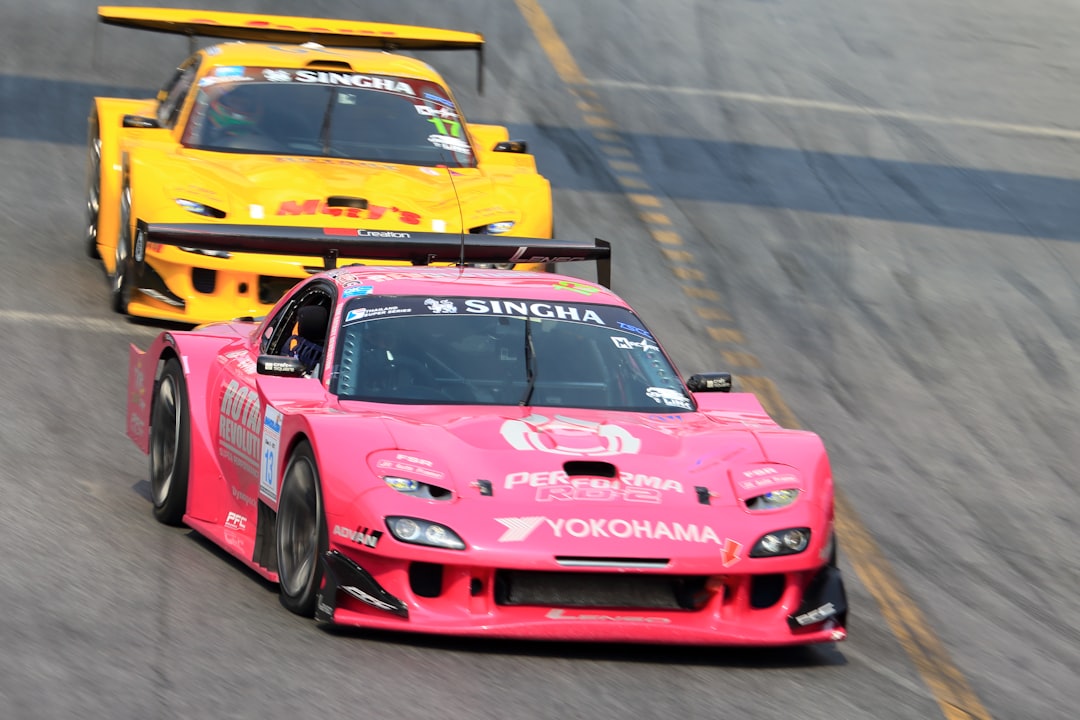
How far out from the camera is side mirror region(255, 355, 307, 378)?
741 cm

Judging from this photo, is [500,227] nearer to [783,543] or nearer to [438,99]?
[438,99]

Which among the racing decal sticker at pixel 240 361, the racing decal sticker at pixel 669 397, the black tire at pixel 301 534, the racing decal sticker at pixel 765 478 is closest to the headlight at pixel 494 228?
the racing decal sticker at pixel 240 361

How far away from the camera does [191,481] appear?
26.4ft

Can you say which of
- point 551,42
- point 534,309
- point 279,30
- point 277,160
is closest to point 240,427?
point 534,309

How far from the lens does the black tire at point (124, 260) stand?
38.9 ft

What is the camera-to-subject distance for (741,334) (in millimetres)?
12898

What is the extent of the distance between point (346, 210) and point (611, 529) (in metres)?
5.56

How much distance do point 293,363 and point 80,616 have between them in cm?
138

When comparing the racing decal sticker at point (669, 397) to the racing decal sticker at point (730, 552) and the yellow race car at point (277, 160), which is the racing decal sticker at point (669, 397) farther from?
the yellow race car at point (277, 160)

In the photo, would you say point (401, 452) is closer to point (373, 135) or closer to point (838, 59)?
point (373, 135)

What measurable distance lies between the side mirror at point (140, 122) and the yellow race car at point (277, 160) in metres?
0.01

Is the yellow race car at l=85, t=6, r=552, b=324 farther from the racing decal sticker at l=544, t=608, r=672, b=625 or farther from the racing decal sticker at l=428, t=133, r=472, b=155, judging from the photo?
the racing decal sticker at l=544, t=608, r=672, b=625

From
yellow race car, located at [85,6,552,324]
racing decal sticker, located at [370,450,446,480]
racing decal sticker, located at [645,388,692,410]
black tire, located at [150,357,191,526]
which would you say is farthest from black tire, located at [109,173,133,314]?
racing decal sticker, located at [370,450,446,480]

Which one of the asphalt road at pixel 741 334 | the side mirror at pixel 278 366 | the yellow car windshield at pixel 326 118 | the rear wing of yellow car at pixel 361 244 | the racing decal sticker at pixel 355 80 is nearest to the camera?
the asphalt road at pixel 741 334
